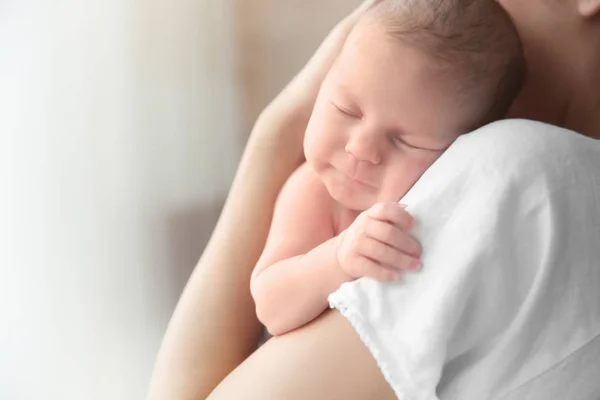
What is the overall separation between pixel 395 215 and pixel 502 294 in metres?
0.12

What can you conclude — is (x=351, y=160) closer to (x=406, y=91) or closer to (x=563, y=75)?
(x=406, y=91)

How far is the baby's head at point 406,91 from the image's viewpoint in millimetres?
697

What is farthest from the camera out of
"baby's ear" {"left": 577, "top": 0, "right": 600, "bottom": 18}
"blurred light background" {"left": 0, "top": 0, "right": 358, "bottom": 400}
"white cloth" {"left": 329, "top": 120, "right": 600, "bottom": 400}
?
Answer: "blurred light background" {"left": 0, "top": 0, "right": 358, "bottom": 400}

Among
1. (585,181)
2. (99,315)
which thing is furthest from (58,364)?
(585,181)

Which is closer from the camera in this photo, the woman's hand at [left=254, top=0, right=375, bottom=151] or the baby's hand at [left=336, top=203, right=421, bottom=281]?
the baby's hand at [left=336, top=203, right=421, bottom=281]

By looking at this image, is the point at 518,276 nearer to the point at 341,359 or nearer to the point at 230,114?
the point at 341,359

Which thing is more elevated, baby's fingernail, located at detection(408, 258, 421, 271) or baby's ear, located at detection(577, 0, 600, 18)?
baby's ear, located at detection(577, 0, 600, 18)

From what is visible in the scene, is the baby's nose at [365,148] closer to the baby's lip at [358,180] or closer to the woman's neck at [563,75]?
the baby's lip at [358,180]

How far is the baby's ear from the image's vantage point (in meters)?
0.78

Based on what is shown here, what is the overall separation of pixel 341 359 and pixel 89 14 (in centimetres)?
89

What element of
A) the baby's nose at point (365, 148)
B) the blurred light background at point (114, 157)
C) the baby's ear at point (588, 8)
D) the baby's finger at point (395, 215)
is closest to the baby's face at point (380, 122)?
the baby's nose at point (365, 148)

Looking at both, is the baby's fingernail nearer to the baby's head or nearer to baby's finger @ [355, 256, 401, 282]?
baby's finger @ [355, 256, 401, 282]

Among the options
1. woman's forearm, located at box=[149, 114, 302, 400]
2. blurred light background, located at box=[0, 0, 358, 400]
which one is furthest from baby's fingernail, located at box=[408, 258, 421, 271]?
blurred light background, located at box=[0, 0, 358, 400]

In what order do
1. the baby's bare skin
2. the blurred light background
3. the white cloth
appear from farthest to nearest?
the blurred light background < the baby's bare skin < the white cloth
